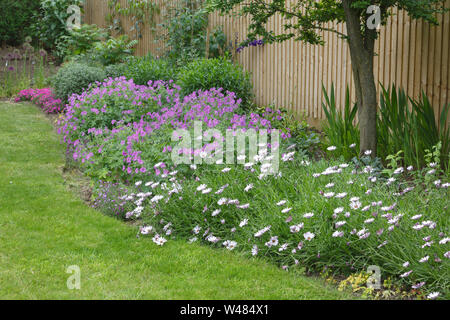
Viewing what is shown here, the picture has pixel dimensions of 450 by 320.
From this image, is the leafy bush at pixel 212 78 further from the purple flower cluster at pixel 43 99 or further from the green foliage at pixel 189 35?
the purple flower cluster at pixel 43 99

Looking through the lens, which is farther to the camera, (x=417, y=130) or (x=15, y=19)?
(x=15, y=19)

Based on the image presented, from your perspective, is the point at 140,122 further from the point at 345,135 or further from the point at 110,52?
the point at 110,52

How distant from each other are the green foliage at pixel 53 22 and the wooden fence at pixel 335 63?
6.78 meters

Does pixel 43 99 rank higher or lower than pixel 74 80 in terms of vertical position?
lower

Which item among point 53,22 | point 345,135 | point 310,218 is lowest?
point 310,218

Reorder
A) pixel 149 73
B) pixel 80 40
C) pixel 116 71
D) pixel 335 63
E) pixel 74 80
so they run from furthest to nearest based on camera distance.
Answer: pixel 80 40
pixel 116 71
pixel 74 80
pixel 149 73
pixel 335 63

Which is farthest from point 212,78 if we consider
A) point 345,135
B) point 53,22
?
point 53,22

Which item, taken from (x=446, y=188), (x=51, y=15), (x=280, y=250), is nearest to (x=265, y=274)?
(x=280, y=250)

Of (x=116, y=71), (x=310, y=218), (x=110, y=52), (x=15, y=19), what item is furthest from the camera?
(x=15, y=19)

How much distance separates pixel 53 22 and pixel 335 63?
11.1 metres

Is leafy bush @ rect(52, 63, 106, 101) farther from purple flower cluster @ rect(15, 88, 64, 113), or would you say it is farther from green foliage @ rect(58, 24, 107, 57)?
green foliage @ rect(58, 24, 107, 57)

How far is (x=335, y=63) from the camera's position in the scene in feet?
22.6

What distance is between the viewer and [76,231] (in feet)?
14.1

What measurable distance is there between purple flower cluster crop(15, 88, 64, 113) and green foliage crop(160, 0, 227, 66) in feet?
7.84
